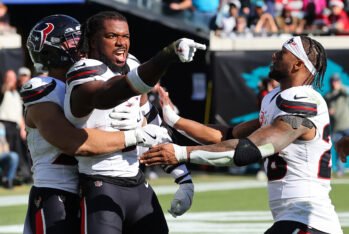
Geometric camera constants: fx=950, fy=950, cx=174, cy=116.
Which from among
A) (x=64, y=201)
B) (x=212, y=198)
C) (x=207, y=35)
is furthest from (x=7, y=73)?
(x=64, y=201)

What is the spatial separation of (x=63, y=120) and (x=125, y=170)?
41 centimetres

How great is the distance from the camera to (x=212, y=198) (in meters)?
11.9

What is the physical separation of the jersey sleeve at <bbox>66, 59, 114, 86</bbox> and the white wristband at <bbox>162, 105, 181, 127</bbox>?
0.97 meters

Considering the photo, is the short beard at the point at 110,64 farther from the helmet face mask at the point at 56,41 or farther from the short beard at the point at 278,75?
the short beard at the point at 278,75

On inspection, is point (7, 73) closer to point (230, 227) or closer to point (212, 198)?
point (212, 198)

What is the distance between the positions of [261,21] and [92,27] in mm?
11984

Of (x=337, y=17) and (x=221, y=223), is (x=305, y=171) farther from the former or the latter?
(x=337, y=17)

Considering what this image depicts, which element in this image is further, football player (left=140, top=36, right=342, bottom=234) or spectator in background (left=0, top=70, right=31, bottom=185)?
spectator in background (left=0, top=70, right=31, bottom=185)

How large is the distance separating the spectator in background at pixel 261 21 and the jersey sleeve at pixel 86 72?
11.9 m

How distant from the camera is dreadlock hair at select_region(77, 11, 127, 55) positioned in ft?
15.9

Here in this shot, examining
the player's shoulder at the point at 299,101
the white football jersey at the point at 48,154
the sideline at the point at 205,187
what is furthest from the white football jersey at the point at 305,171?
the sideline at the point at 205,187

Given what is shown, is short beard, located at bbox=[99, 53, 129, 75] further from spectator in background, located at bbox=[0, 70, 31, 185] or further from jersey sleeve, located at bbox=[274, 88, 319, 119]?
spectator in background, located at bbox=[0, 70, 31, 185]

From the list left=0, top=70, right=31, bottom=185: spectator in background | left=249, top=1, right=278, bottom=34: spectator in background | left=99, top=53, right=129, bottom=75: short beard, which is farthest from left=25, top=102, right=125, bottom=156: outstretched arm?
left=249, top=1, right=278, bottom=34: spectator in background

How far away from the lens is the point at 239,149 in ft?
15.1
